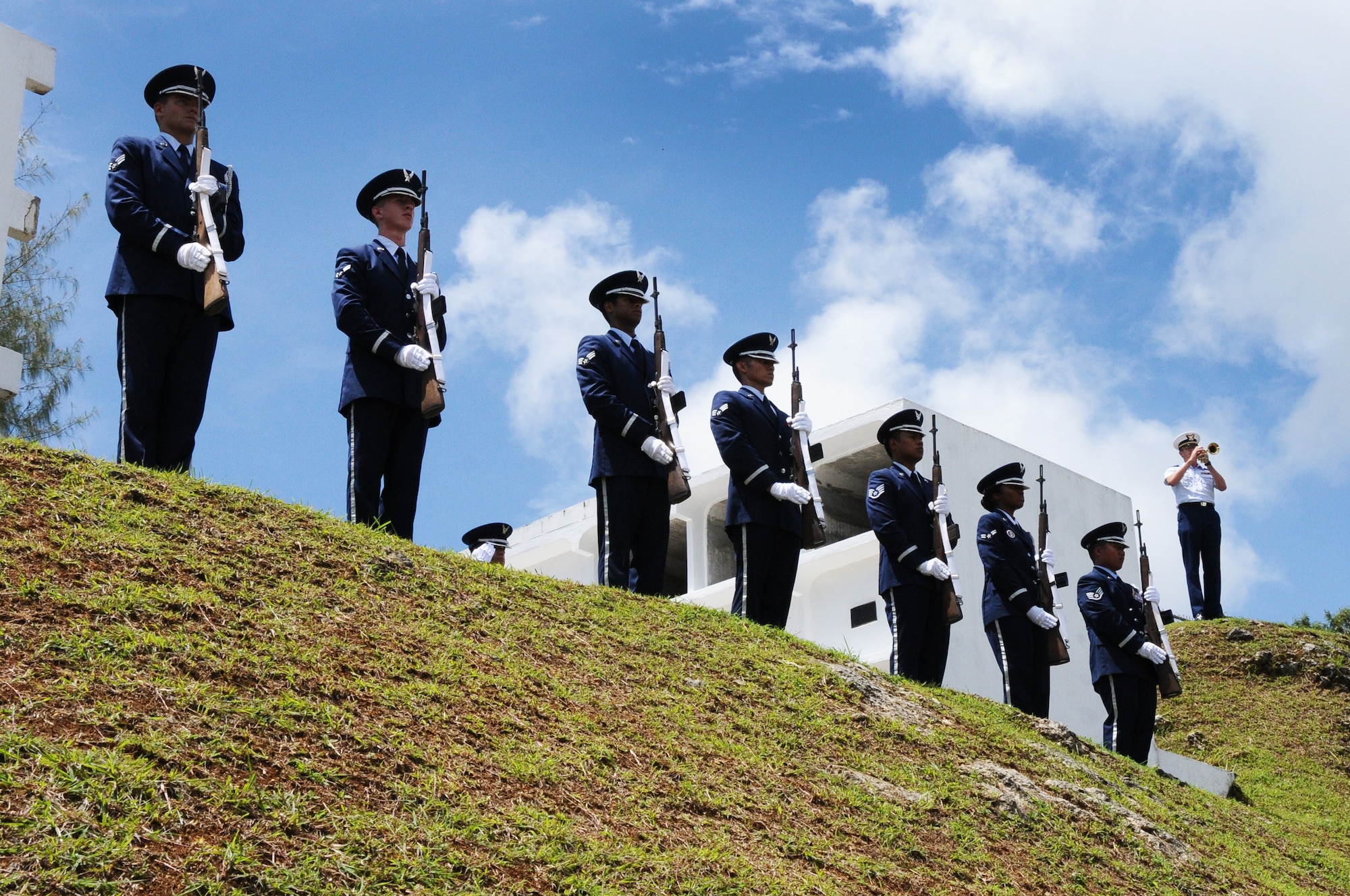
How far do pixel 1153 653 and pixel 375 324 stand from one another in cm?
724

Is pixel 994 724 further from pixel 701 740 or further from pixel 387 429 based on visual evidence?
→ pixel 387 429

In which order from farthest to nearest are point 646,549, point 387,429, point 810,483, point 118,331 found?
point 810,483 → point 646,549 → point 387,429 → point 118,331

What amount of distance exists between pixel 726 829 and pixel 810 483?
187 inches

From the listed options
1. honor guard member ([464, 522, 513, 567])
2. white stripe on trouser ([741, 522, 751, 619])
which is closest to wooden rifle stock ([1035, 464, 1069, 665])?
white stripe on trouser ([741, 522, 751, 619])

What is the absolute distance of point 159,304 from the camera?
8.36m

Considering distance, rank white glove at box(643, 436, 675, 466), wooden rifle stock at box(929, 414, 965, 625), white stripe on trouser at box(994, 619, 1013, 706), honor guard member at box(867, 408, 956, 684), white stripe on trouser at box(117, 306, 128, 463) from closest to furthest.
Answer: white stripe on trouser at box(117, 306, 128, 463)
white glove at box(643, 436, 675, 466)
honor guard member at box(867, 408, 956, 684)
wooden rifle stock at box(929, 414, 965, 625)
white stripe on trouser at box(994, 619, 1013, 706)

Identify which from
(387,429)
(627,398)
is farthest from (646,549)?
(387,429)

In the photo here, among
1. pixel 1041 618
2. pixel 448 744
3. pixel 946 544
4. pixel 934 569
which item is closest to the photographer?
pixel 448 744

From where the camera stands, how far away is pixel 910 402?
811 inches

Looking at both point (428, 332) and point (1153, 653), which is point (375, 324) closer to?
point (428, 332)

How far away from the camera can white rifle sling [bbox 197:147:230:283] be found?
830cm

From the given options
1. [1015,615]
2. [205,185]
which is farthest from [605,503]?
[1015,615]

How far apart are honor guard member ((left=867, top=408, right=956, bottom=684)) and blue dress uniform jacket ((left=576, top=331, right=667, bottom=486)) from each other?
186 centimetres

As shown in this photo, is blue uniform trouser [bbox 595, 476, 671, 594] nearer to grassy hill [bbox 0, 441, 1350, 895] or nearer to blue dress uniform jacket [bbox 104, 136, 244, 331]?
grassy hill [bbox 0, 441, 1350, 895]
